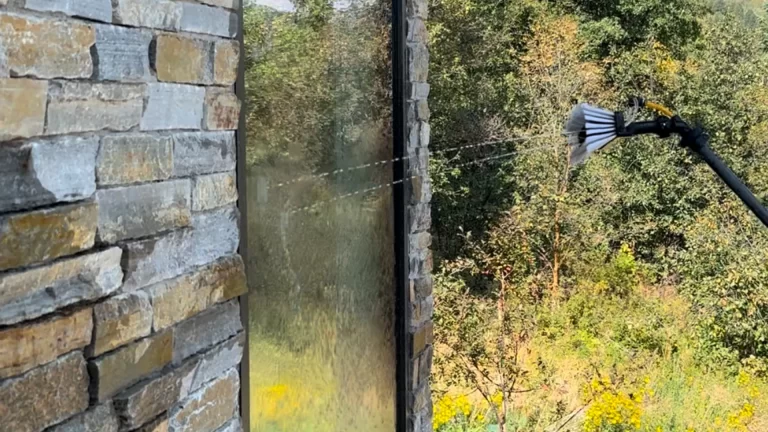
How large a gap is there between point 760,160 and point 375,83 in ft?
23.0

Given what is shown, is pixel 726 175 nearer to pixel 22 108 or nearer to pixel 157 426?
pixel 157 426

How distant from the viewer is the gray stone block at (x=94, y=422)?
0.83 m

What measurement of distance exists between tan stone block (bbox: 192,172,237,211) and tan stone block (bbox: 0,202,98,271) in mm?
213

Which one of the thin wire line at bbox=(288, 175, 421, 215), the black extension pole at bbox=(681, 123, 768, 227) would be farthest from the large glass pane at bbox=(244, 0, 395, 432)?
the black extension pole at bbox=(681, 123, 768, 227)

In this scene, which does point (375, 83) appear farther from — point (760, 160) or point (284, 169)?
point (760, 160)

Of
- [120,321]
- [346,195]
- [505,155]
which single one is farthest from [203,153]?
[505,155]

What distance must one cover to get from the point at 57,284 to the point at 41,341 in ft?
0.20

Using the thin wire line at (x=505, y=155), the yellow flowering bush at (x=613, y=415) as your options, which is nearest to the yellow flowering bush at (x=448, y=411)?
the yellow flowering bush at (x=613, y=415)

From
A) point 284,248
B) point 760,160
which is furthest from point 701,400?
point 284,248

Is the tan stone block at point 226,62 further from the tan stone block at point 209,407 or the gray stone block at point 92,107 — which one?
the tan stone block at point 209,407

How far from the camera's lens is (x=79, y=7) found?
828mm

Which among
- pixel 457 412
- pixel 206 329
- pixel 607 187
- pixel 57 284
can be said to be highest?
pixel 57 284

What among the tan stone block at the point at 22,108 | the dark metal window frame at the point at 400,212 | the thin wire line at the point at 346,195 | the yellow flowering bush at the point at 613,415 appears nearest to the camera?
the tan stone block at the point at 22,108

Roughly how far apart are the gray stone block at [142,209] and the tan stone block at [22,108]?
0.12m
